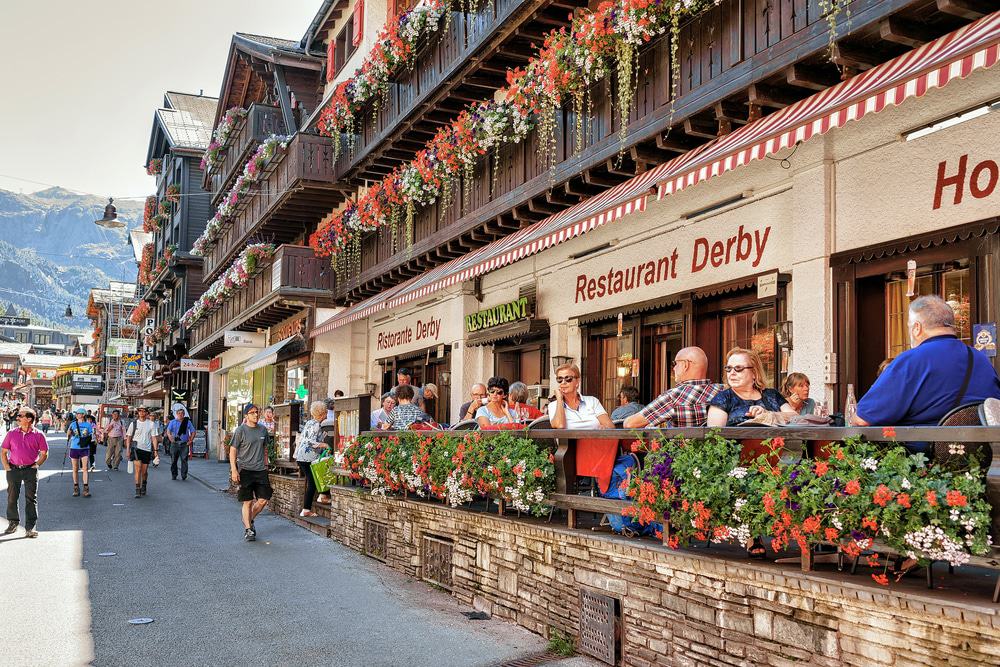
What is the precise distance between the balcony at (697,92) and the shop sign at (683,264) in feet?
3.96

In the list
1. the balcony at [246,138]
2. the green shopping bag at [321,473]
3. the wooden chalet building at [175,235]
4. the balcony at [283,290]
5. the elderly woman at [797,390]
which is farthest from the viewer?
the wooden chalet building at [175,235]

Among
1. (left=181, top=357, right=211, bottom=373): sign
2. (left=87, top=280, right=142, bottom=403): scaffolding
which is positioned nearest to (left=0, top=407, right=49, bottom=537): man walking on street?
(left=181, top=357, right=211, bottom=373): sign

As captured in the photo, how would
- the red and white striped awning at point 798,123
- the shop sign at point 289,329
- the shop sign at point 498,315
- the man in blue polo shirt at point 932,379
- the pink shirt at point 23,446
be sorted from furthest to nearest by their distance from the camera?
the shop sign at point 289,329
the shop sign at point 498,315
the pink shirt at point 23,446
the red and white striped awning at point 798,123
the man in blue polo shirt at point 932,379

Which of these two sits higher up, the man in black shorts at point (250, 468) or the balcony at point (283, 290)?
the balcony at point (283, 290)

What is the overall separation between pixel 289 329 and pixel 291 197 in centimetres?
596

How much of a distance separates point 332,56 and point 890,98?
79.8 ft

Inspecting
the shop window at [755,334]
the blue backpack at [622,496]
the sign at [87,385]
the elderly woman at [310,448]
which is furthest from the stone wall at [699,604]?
the sign at [87,385]

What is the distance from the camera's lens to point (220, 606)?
941cm

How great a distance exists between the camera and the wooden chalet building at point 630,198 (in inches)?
348

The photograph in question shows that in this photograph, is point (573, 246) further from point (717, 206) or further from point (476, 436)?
point (476, 436)

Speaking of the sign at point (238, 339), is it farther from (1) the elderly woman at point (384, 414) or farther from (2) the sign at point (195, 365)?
(1) the elderly woman at point (384, 414)

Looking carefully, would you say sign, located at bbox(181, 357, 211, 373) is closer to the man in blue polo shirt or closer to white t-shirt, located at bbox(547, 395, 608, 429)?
white t-shirt, located at bbox(547, 395, 608, 429)

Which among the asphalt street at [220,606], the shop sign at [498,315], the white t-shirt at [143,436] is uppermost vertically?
the shop sign at [498,315]

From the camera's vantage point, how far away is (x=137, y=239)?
213 feet
